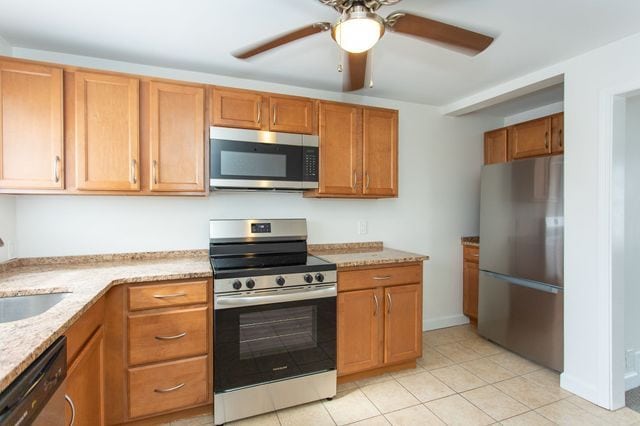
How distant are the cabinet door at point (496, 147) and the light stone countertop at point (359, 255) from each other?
162 cm

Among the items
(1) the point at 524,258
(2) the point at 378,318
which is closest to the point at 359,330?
(2) the point at 378,318

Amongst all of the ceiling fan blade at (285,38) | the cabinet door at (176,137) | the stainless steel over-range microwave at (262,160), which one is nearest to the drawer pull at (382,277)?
the stainless steel over-range microwave at (262,160)

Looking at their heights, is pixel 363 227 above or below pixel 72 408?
above

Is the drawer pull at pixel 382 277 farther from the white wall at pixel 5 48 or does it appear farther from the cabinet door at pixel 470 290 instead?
the white wall at pixel 5 48

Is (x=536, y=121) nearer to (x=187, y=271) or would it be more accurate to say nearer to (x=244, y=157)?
(x=244, y=157)

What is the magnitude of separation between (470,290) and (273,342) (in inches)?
94.4

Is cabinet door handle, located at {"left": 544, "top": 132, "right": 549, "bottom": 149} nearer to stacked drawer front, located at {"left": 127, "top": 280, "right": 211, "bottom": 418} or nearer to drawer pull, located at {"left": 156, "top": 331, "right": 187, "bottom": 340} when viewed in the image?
stacked drawer front, located at {"left": 127, "top": 280, "right": 211, "bottom": 418}

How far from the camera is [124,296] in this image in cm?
182

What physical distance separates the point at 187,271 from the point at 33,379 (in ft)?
3.37

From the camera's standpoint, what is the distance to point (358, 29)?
51.2 inches

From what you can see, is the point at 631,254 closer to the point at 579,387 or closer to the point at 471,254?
the point at 579,387

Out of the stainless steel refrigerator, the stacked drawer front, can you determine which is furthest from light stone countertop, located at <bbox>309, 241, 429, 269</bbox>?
the stacked drawer front

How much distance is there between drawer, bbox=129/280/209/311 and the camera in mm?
1843

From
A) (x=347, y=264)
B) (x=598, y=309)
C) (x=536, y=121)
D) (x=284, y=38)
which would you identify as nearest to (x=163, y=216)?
(x=347, y=264)
